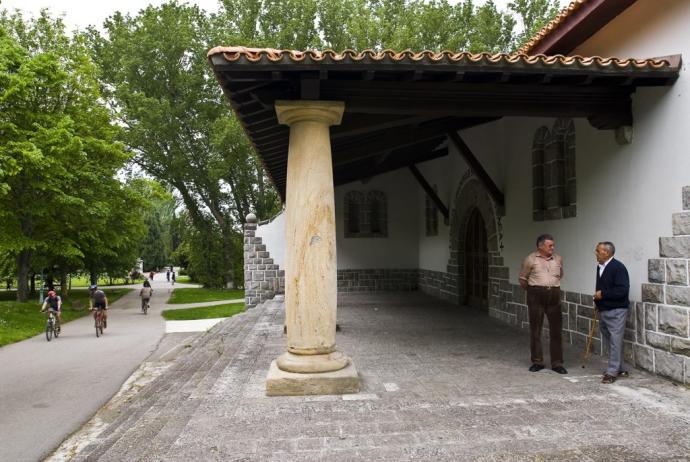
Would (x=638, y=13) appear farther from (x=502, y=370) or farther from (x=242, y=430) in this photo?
(x=242, y=430)

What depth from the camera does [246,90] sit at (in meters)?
4.65

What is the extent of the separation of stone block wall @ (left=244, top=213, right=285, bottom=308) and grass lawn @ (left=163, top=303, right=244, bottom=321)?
453 cm

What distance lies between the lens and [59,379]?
28.3 feet

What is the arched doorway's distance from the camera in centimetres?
1011

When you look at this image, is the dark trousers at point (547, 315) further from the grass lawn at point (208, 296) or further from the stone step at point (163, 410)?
the grass lawn at point (208, 296)

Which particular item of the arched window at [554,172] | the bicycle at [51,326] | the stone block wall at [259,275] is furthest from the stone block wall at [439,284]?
the bicycle at [51,326]

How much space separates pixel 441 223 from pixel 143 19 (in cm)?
2013

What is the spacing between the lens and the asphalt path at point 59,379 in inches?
220

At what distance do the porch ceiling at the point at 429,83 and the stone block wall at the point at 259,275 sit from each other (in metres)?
8.26

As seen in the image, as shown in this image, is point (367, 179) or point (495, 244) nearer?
point (495, 244)

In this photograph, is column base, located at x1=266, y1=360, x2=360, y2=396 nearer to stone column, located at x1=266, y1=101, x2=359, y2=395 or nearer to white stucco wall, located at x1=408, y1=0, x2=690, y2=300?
stone column, located at x1=266, y1=101, x2=359, y2=395

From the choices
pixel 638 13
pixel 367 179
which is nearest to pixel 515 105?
pixel 638 13

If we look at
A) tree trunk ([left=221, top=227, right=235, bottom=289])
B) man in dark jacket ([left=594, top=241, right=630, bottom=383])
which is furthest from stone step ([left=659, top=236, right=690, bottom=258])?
tree trunk ([left=221, top=227, right=235, bottom=289])

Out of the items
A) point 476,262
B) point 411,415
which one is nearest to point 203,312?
point 476,262
